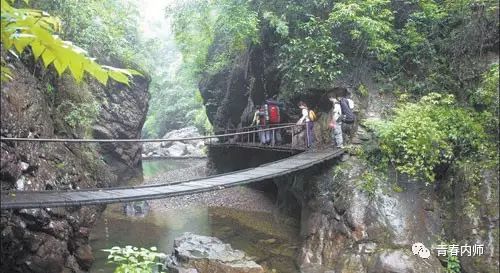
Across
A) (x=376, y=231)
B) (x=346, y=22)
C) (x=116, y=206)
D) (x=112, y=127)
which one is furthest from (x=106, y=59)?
(x=376, y=231)

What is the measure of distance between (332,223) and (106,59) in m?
12.3

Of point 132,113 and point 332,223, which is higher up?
point 132,113

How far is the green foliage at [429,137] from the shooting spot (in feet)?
27.6

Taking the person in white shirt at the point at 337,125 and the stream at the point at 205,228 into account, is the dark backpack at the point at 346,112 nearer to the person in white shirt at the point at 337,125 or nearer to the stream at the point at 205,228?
the person in white shirt at the point at 337,125

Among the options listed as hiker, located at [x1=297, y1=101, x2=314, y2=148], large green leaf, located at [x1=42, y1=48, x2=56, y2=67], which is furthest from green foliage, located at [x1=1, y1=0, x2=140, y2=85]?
hiker, located at [x1=297, y1=101, x2=314, y2=148]

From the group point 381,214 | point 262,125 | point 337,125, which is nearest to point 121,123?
point 262,125

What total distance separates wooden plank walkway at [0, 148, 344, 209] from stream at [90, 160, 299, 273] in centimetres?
230

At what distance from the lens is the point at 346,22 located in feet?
38.2

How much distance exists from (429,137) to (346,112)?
8.52ft

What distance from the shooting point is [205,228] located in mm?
11961

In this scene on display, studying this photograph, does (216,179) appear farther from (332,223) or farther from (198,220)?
(198,220)

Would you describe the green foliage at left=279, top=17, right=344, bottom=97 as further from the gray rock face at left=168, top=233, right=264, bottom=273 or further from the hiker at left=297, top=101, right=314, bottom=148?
the gray rock face at left=168, top=233, right=264, bottom=273

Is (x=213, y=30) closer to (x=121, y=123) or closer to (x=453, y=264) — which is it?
(x=121, y=123)

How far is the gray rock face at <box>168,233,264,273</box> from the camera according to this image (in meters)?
7.97
